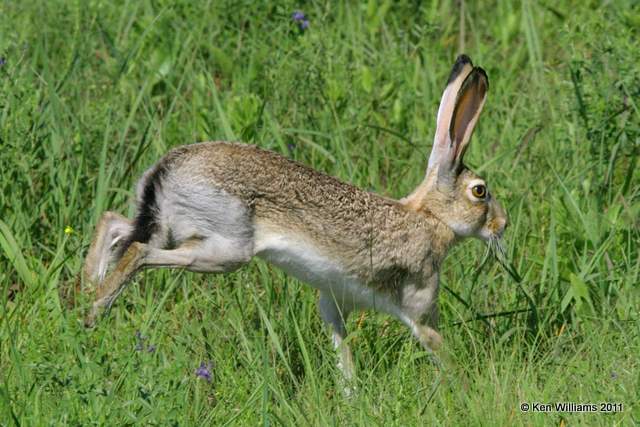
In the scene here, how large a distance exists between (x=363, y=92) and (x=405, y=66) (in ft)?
1.34

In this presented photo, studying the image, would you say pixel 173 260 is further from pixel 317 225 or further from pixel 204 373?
pixel 317 225

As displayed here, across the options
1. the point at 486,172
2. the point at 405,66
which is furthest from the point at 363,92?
the point at 486,172

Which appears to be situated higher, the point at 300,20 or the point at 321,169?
the point at 300,20

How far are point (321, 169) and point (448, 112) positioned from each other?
41.1 inches

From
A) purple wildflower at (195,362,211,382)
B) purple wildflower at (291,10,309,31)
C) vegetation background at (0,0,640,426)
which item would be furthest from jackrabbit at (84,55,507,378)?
purple wildflower at (291,10,309,31)

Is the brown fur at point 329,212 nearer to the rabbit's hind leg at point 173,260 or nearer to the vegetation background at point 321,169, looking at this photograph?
the rabbit's hind leg at point 173,260

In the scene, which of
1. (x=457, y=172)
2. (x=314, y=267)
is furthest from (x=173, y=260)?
(x=457, y=172)

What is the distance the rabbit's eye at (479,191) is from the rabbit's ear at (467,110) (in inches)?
5.6

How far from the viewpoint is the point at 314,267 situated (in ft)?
17.3

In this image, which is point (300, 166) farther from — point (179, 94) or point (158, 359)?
point (179, 94)

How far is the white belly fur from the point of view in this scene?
16.7 feet

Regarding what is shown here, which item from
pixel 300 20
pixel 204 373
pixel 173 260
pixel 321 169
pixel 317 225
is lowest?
pixel 204 373

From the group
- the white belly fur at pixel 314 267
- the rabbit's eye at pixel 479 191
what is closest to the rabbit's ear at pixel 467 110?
the rabbit's eye at pixel 479 191

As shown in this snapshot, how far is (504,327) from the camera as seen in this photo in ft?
19.0
